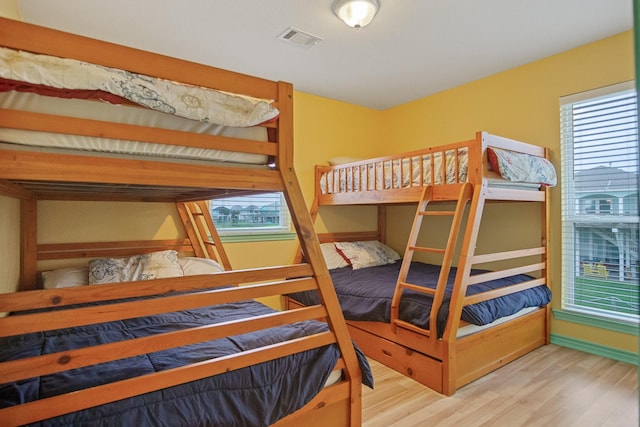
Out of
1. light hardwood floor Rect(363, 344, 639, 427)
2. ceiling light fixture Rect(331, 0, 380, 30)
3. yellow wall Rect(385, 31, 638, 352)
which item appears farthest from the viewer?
yellow wall Rect(385, 31, 638, 352)

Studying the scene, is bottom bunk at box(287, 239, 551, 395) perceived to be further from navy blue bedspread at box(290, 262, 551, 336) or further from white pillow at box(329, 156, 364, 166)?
white pillow at box(329, 156, 364, 166)

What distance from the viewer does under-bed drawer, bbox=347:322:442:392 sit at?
2131 millimetres

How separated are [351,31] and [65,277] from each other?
2.74 meters

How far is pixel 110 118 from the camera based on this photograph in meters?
1.06

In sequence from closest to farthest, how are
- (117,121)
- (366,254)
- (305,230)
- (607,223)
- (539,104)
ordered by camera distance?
(117,121) < (305,230) < (607,223) < (539,104) < (366,254)

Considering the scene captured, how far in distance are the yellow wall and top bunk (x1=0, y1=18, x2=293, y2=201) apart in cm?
268

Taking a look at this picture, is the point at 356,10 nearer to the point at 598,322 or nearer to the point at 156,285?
the point at 156,285

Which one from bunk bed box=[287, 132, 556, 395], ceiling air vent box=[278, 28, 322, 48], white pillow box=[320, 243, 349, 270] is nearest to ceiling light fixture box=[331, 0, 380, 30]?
ceiling air vent box=[278, 28, 322, 48]

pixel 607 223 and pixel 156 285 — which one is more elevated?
pixel 607 223

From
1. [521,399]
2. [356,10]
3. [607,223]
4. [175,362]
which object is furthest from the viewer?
[607,223]

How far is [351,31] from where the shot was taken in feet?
8.20

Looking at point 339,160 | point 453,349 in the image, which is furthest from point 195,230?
point 453,349

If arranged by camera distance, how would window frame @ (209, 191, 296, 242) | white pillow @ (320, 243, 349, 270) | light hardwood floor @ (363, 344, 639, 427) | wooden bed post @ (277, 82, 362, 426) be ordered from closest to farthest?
wooden bed post @ (277, 82, 362, 426) < light hardwood floor @ (363, 344, 639, 427) < window frame @ (209, 191, 296, 242) < white pillow @ (320, 243, 349, 270)

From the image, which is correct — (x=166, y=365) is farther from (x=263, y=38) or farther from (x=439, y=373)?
(x=263, y=38)
